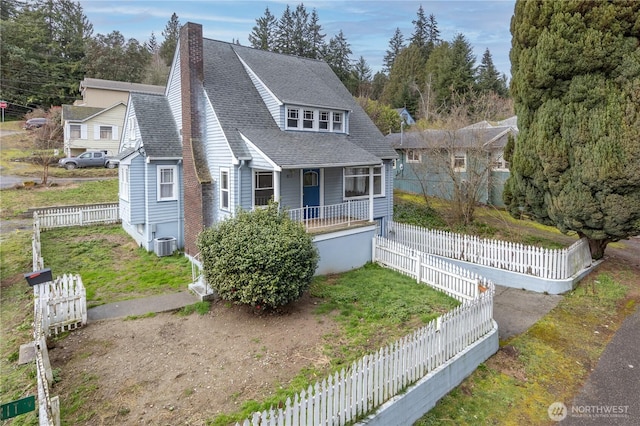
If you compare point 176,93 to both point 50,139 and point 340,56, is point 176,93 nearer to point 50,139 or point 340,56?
point 50,139

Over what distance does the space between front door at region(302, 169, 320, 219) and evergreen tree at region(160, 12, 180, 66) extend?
54.0 m

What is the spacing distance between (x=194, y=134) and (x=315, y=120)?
5197mm

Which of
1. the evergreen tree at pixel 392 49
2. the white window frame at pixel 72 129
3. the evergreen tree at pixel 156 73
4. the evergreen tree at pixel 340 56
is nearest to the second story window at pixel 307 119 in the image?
the white window frame at pixel 72 129

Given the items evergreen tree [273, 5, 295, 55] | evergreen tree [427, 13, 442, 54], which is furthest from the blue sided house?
evergreen tree [427, 13, 442, 54]

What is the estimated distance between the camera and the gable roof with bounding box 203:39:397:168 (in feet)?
45.3

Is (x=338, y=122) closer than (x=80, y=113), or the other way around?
(x=338, y=122)

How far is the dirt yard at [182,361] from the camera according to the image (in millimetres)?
5965

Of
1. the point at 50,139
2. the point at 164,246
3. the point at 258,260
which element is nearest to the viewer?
the point at 258,260

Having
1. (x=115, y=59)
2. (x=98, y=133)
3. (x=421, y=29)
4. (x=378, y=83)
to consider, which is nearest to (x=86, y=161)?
(x=98, y=133)

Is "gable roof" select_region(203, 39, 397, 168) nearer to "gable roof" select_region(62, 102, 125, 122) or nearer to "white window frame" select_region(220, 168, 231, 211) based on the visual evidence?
"white window frame" select_region(220, 168, 231, 211)

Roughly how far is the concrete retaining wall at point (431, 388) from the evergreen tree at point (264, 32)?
179ft

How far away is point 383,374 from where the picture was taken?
6.05 m

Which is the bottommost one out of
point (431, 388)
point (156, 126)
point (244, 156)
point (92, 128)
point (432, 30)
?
point (431, 388)

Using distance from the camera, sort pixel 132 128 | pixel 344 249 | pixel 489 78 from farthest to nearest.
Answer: pixel 489 78 < pixel 132 128 < pixel 344 249
